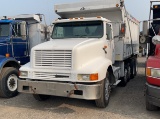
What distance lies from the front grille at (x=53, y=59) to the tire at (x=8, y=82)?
1.78 m

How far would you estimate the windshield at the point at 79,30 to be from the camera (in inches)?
260

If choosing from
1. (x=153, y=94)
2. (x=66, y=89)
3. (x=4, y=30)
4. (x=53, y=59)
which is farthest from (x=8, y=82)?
(x=153, y=94)

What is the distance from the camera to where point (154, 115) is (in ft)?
17.8

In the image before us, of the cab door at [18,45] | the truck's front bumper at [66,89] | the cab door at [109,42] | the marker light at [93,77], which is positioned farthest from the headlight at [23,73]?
the cab door at [109,42]

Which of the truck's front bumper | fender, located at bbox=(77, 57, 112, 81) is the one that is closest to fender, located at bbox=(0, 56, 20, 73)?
the truck's front bumper

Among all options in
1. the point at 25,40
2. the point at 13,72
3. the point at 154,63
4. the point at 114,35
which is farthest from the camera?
the point at 25,40

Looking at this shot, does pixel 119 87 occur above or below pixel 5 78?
below

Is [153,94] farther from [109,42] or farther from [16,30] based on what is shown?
[16,30]

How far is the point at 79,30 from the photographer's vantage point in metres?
6.73

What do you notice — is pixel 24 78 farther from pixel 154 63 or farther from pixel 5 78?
pixel 154 63

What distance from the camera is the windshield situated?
661 cm

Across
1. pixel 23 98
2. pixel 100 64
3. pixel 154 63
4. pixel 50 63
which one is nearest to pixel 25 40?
pixel 23 98

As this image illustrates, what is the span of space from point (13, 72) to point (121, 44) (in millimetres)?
3952

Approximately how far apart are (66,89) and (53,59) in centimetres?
87
